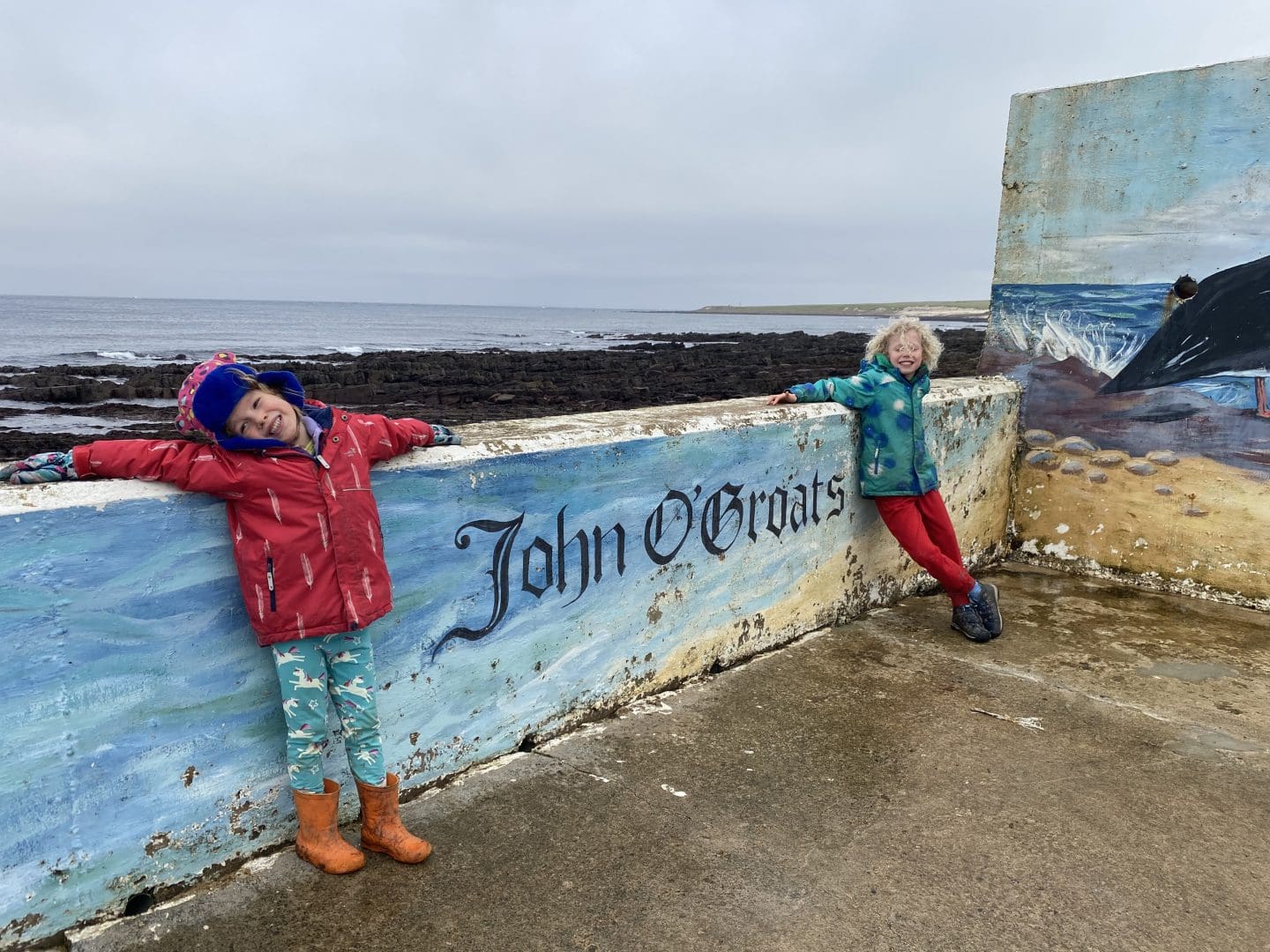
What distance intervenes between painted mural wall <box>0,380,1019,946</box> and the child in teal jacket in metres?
0.10

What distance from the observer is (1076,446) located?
16.6 ft

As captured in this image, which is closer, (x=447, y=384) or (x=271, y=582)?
(x=271, y=582)

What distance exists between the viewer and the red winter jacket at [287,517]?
2029 mm

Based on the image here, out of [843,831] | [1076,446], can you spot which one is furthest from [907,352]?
[843,831]

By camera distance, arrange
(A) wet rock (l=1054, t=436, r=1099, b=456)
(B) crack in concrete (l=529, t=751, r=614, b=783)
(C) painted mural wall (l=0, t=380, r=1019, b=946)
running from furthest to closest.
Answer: (A) wet rock (l=1054, t=436, r=1099, b=456) < (B) crack in concrete (l=529, t=751, r=614, b=783) < (C) painted mural wall (l=0, t=380, r=1019, b=946)

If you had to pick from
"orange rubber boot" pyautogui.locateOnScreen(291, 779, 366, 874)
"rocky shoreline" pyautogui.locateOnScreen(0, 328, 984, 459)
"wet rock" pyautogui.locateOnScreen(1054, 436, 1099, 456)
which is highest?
"wet rock" pyautogui.locateOnScreen(1054, 436, 1099, 456)

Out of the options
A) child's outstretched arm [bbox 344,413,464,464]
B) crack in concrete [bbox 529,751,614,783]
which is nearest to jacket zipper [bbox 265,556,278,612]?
child's outstretched arm [bbox 344,413,464,464]

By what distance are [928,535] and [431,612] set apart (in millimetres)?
2524

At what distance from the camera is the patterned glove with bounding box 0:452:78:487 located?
196 cm

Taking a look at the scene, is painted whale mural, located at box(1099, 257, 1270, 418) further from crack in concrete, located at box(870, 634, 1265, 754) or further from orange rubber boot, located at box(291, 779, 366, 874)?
orange rubber boot, located at box(291, 779, 366, 874)

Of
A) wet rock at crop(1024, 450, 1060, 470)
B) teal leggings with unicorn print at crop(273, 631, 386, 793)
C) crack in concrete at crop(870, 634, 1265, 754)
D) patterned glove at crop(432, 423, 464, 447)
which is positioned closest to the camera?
teal leggings with unicorn print at crop(273, 631, 386, 793)

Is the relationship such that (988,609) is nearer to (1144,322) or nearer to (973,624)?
(973,624)

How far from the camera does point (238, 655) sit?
220cm

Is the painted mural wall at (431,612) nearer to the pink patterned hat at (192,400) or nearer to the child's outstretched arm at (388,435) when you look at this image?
the child's outstretched arm at (388,435)
